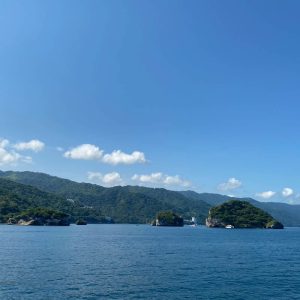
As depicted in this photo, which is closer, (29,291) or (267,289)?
(29,291)

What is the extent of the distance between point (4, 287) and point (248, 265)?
5999 centimetres

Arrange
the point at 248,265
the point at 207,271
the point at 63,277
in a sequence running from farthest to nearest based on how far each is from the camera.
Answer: the point at 248,265 → the point at 207,271 → the point at 63,277

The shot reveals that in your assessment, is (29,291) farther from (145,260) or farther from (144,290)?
(145,260)

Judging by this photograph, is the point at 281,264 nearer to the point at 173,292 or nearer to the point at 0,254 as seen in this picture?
the point at 173,292

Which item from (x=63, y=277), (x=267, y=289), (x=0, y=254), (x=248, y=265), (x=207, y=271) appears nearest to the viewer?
(x=267, y=289)

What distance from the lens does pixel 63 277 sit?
72.9 metres

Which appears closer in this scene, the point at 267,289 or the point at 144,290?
the point at 144,290

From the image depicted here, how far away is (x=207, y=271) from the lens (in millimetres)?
85500

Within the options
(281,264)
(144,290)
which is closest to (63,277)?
(144,290)

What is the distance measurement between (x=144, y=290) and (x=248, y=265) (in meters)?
43.3

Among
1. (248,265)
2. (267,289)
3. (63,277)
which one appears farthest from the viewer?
(248,265)

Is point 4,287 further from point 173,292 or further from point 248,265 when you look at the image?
point 248,265

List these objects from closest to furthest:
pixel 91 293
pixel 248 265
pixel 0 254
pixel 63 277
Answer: pixel 91 293 → pixel 63 277 → pixel 248 265 → pixel 0 254

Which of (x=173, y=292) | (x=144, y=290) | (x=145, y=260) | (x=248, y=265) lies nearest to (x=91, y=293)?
(x=144, y=290)
